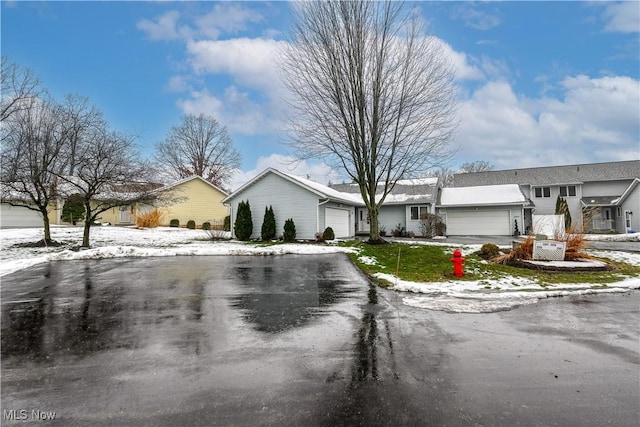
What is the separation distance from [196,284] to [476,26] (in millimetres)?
12720

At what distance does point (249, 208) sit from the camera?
21.5m

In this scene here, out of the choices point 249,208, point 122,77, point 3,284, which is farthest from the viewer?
point 249,208

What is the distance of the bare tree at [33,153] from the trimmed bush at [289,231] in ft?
39.1

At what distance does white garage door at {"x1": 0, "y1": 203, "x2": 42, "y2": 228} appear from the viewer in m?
26.6

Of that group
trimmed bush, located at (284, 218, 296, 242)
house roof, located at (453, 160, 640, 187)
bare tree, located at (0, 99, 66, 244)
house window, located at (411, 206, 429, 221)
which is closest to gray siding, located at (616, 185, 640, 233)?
house roof, located at (453, 160, 640, 187)

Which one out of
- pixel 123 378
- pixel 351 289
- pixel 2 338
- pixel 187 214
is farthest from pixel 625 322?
pixel 187 214

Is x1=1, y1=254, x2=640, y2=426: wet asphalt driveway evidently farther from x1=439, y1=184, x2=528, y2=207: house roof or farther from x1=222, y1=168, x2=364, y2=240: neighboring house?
x1=439, y1=184, x2=528, y2=207: house roof

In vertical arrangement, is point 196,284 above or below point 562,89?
below

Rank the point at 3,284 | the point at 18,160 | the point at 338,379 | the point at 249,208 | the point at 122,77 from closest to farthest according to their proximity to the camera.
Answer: the point at 338,379, the point at 3,284, the point at 122,77, the point at 18,160, the point at 249,208

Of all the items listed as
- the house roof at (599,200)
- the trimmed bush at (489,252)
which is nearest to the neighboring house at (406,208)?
the trimmed bush at (489,252)

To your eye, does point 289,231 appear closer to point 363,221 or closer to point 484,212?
point 363,221

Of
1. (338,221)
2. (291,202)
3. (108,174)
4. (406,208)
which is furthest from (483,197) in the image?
(108,174)

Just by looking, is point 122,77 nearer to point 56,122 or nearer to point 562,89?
point 56,122

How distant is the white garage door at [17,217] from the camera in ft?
87.2
